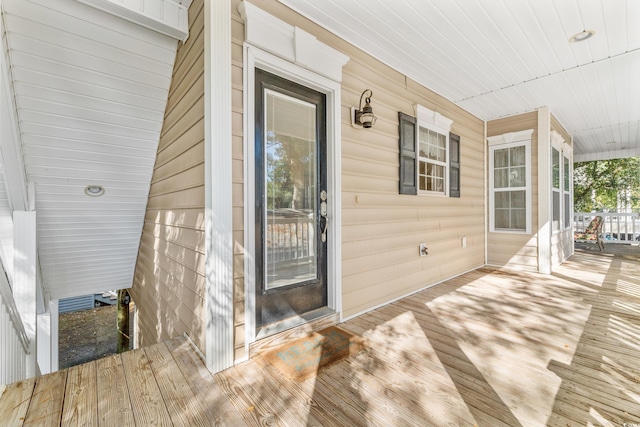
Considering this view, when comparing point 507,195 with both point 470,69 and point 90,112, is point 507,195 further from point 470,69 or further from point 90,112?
point 90,112

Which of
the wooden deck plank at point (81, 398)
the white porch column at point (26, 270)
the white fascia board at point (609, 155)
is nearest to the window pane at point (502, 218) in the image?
the wooden deck plank at point (81, 398)

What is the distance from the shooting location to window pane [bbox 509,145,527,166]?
473 centimetres

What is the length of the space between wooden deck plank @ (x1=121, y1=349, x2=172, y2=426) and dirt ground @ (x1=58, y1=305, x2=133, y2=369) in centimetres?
601

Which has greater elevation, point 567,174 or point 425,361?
point 567,174

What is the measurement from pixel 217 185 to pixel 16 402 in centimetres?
157

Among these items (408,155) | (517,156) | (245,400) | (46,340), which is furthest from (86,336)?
(517,156)

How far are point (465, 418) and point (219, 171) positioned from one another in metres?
1.96

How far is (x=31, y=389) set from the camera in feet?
5.34

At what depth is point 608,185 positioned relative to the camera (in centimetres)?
1077

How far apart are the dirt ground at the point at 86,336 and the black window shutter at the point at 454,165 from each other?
8.09 m

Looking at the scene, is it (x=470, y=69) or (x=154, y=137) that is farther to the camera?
(x=470, y=69)

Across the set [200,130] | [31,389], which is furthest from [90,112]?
[31,389]

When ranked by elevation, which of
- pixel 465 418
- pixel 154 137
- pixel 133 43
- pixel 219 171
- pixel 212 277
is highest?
pixel 133 43

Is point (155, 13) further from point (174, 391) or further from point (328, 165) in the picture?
point (174, 391)
